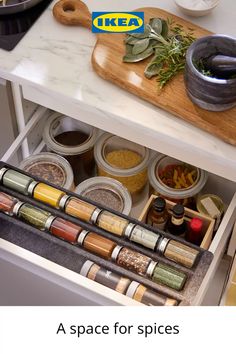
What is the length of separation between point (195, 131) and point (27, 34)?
17.3 inches

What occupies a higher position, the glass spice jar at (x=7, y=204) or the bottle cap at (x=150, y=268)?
the glass spice jar at (x=7, y=204)

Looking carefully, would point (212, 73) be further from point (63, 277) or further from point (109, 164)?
point (63, 277)

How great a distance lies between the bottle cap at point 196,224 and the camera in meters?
1.34

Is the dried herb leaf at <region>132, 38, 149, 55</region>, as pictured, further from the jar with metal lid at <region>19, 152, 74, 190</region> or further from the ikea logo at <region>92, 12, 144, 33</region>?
the jar with metal lid at <region>19, 152, 74, 190</region>

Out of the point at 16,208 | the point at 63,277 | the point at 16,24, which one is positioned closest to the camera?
the point at 63,277

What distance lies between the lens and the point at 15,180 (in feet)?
4.40

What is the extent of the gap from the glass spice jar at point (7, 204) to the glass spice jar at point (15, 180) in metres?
0.03

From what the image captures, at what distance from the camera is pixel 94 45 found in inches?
54.9

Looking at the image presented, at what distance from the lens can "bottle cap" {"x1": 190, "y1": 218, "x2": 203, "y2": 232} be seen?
1.34 m

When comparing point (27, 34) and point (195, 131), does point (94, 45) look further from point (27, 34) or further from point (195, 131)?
point (195, 131)

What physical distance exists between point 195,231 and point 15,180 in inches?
15.4

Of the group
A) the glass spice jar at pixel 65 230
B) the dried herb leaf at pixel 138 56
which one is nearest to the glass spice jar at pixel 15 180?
the glass spice jar at pixel 65 230

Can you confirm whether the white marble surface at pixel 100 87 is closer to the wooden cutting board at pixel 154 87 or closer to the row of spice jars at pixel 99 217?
the wooden cutting board at pixel 154 87

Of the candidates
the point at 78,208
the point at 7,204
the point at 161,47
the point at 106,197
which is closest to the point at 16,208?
the point at 7,204
